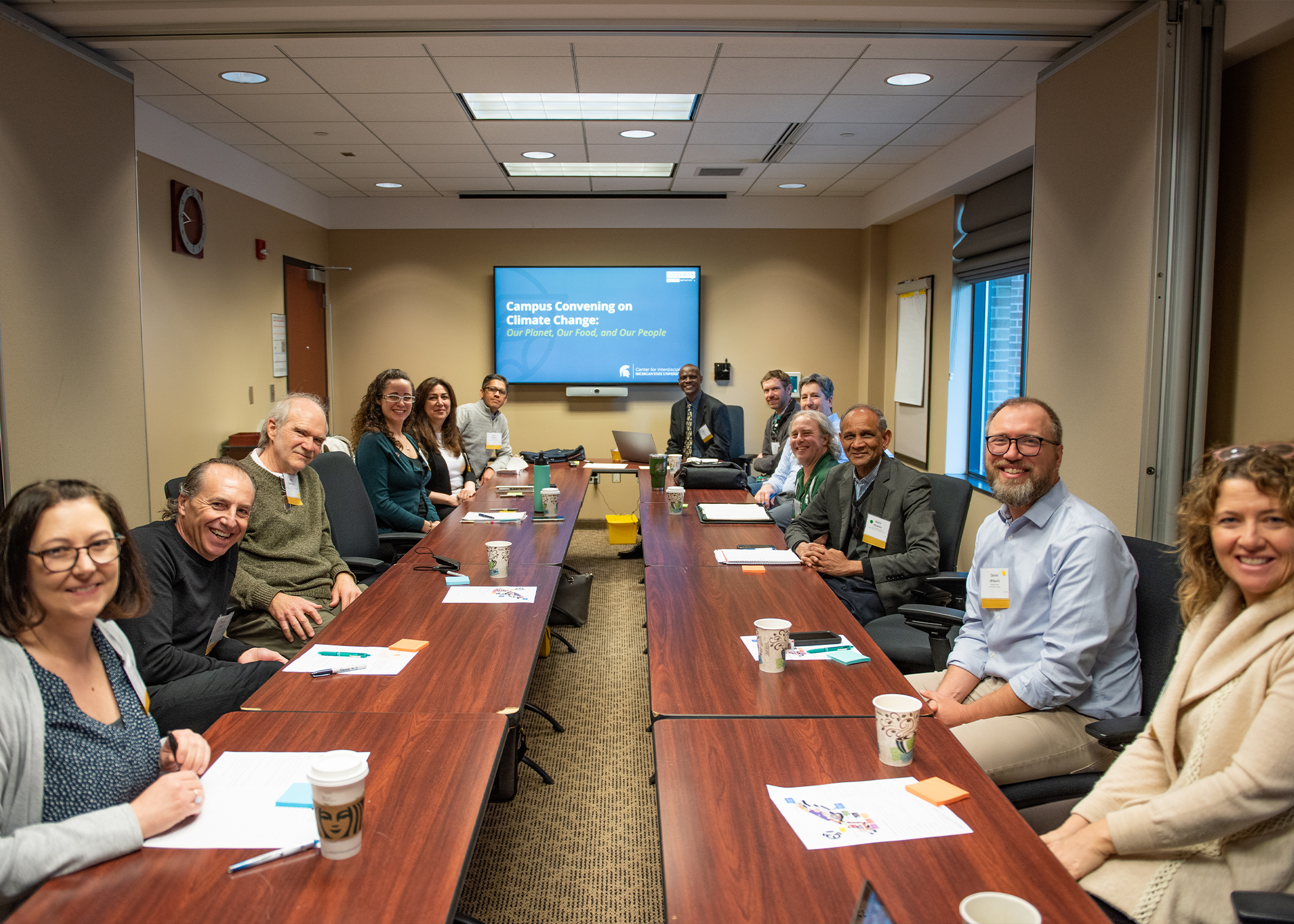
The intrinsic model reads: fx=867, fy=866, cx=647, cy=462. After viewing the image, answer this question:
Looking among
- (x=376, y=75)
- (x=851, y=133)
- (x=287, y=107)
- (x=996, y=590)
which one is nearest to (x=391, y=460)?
(x=376, y=75)

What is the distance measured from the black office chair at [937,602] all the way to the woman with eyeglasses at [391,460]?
2226 mm

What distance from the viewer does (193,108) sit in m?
4.84

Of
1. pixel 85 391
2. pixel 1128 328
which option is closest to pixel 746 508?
pixel 1128 328

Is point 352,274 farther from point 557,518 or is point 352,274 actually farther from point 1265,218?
point 1265,218

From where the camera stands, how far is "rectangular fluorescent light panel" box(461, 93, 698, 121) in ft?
15.6

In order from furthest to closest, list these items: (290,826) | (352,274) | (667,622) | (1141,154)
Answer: (352,274) < (1141,154) < (667,622) < (290,826)

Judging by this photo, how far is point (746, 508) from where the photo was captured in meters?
4.26

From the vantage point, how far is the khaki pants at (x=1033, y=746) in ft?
6.37

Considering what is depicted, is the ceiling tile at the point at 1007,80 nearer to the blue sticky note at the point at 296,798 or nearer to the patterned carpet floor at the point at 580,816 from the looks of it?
the patterned carpet floor at the point at 580,816

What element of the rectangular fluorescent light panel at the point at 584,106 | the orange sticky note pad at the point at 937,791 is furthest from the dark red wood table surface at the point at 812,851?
the rectangular fluorescent light panel at the point at 584,106

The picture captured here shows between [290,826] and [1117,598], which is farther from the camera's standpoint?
[1117,598]

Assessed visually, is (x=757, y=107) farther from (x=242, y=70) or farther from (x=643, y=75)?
(x=242, y=70)

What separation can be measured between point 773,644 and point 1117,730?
2.38 ft

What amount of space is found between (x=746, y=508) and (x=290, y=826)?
313cm
